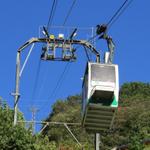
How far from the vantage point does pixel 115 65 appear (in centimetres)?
2227

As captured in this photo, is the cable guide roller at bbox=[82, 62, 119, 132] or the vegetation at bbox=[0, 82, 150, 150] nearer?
the cable guide roller at bbox=[82, 62, 119, 132]

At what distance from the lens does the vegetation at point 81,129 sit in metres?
29.8

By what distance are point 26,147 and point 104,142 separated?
157ft

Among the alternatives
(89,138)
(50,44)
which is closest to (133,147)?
(50,44)

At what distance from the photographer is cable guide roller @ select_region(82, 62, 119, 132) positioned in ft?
67.1

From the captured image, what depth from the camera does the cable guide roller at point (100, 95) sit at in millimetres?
20438

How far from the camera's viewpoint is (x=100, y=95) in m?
20.3

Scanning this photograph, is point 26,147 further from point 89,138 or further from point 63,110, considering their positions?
point 63,110

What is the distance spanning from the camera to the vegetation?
2984 cm

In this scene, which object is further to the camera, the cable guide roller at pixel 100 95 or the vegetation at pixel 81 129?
the vegetation at pixel 81 129

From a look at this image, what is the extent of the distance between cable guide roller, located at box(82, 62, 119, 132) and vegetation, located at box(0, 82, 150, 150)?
472cm

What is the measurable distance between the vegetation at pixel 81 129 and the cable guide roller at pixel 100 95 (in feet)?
15.5

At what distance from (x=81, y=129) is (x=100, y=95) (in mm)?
44794

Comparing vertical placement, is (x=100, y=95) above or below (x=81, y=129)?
below
